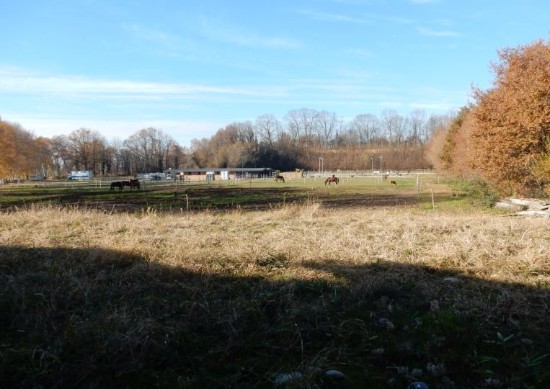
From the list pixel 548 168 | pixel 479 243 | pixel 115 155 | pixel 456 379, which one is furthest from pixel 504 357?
pixel 115 155

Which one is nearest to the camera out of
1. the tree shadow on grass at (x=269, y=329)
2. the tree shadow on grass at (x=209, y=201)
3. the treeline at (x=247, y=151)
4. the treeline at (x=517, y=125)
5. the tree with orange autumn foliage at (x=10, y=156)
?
the tree shadow on grass at (x=269, y=329)

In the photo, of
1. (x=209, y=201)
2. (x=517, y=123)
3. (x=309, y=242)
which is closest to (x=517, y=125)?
(x=517, y=123)

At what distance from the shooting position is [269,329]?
411 cm

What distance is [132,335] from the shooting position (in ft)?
12.4

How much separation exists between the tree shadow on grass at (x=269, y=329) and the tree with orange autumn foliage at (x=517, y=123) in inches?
535

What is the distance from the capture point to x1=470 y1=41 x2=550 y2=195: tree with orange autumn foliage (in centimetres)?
1608

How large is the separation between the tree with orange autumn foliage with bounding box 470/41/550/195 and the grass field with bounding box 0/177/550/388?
34.3ft

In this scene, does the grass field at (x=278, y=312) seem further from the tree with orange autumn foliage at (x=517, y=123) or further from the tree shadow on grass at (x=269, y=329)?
the tree with orange autumn foliage at (x=517, y=123)

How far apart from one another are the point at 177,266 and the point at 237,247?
142cm

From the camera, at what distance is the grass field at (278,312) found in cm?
335

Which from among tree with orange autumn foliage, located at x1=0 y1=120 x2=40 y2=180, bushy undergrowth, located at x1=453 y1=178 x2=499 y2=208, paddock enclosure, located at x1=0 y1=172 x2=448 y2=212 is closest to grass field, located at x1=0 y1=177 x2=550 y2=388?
paddock enclosure, located at x1=0 y1=172 x2=448 y2=212

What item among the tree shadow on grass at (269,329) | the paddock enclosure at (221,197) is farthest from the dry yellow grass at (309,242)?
the paddock enclosure at (221,197)

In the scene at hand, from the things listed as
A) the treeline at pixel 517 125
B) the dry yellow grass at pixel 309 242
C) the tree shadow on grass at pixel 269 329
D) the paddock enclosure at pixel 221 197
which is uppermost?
the treeline at pixel 517 125

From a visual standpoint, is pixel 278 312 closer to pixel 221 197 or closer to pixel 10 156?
pixel 221 197
